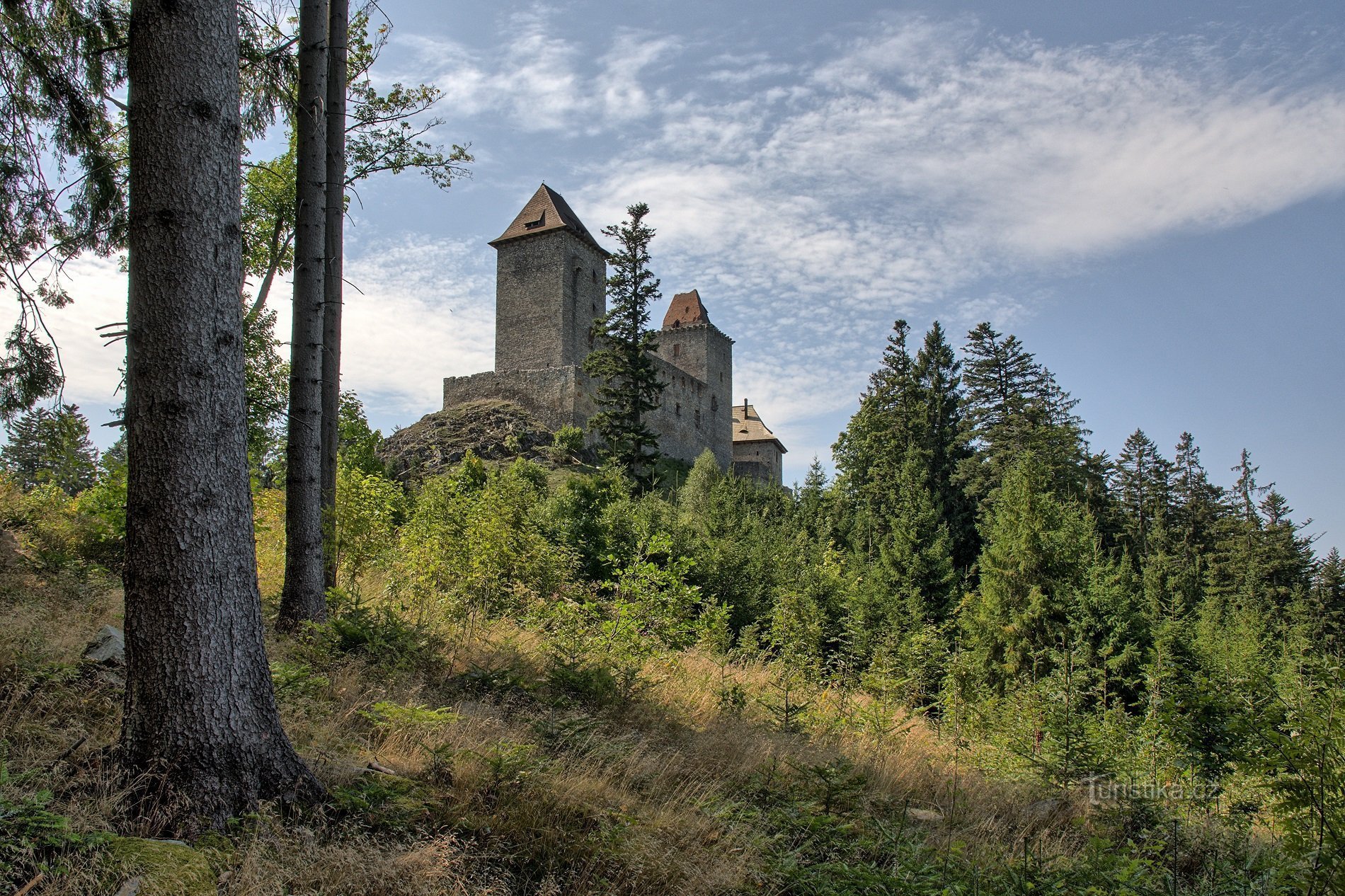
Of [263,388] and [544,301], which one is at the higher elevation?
[544,301]

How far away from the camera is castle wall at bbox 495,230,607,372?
135ft

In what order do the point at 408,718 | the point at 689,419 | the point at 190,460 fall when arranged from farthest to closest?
the point at 689,419 < the point at 408,718 < the point at 190,460

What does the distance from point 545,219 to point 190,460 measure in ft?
135

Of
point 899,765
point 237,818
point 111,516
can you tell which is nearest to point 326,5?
point 111,516

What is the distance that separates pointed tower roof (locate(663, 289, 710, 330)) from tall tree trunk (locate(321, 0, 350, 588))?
49096 mm

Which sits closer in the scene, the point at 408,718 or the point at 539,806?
the point at 539,806

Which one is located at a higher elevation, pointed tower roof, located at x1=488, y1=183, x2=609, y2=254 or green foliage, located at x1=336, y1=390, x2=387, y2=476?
pointed tower roof, located at x1=488, y1=183, x2=609, y2=254

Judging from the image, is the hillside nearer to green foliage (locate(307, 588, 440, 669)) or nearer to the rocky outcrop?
green foliage (locate(307, 588, 440, 669))

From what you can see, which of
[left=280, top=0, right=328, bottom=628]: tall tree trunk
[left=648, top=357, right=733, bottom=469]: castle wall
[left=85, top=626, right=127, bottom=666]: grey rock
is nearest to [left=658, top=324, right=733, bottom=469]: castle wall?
[left=648, top=357, right=733, bottom=469]: castle wall

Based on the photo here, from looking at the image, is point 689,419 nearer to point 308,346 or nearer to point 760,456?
point 760,456

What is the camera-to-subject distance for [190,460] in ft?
10.4

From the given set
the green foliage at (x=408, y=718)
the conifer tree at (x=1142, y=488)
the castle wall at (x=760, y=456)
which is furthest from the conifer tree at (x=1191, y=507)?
the green foliage at (x=408, y=718)

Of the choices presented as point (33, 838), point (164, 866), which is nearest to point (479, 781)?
point (164, 866)

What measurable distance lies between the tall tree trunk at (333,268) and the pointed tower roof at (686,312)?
49.1 m
